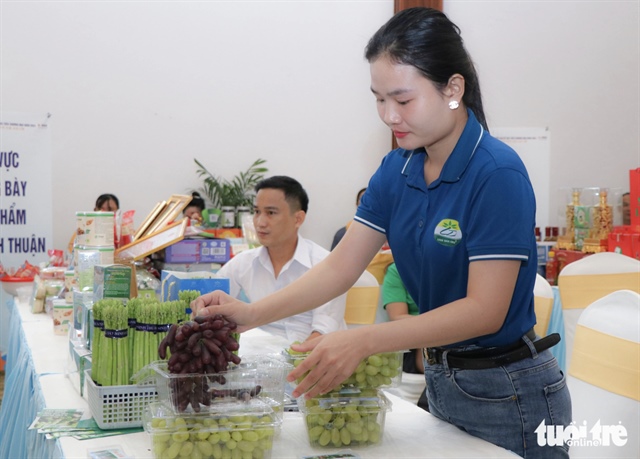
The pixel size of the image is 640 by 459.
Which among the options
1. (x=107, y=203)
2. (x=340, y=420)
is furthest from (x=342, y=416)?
(x=107, y=203)

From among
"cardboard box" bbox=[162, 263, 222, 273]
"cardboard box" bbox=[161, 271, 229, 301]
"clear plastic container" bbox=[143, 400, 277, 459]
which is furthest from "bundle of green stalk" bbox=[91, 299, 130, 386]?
"cardboard box" bbox=[162, 263, 222, 273]

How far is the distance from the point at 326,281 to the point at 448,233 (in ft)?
1.24

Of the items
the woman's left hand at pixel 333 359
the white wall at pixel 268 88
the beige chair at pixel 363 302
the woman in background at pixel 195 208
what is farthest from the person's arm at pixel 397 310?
the white wall at pixel 268 88

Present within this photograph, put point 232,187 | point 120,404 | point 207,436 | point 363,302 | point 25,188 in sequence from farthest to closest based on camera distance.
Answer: point 232,187, point 25,188, point 363,302, point 120,404, point 207,436

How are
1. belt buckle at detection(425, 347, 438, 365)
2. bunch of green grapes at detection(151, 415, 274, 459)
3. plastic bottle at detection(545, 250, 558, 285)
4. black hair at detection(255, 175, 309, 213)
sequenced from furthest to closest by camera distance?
plastic bottle at detection(545, 250, 558, 285), black hair at detection(255, 175, 309, 213), belt buckle at detection(425, 347, 438, 365), bunch of green grapes at detection(151, 415, 274, 459)

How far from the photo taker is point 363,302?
11.5ft

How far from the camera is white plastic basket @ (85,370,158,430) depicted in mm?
1591

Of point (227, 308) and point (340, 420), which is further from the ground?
point (227, 308)

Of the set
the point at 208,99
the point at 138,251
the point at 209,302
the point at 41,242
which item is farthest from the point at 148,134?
the point at 209,302

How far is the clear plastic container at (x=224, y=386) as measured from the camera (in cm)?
133

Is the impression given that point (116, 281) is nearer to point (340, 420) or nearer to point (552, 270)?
point (340, 420)

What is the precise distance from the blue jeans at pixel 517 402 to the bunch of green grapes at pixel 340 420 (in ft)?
0.70

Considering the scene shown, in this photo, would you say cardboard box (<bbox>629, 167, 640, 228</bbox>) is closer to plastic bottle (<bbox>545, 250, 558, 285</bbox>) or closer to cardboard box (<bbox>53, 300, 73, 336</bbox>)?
plastic bottle (<bbox>545, 250, 558, 285</bbox>)

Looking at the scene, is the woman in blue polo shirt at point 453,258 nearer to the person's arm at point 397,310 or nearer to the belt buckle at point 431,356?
the belt buckle at point 431,356
